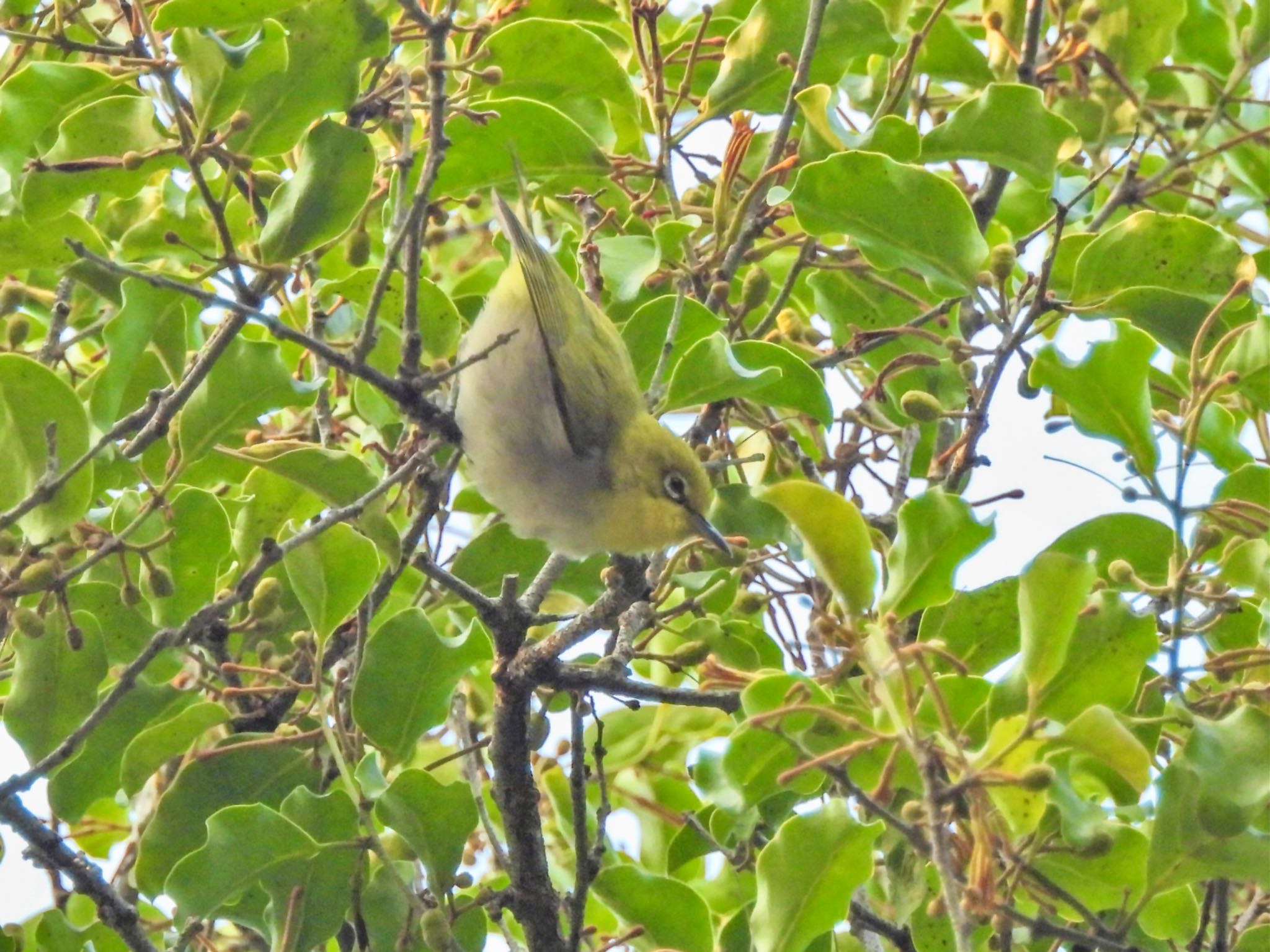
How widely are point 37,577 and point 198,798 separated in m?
0.49

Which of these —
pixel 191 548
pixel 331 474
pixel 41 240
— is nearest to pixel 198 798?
pixel 191 548

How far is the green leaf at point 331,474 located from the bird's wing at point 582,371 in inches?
41.6

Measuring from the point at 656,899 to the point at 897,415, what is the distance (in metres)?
1.29

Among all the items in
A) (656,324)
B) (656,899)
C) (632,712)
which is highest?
(656,324)

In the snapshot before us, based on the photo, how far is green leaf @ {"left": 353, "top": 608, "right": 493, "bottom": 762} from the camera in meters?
2.48

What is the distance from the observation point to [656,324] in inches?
114

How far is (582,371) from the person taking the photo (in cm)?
368

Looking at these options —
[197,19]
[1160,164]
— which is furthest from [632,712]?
[1160,164]

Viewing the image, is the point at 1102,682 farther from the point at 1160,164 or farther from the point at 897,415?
the point at 1160,164

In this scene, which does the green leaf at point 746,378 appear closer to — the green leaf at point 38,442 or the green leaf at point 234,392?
the green leaf at point 234,392

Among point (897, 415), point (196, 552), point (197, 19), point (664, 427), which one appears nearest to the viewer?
point (197, 19)

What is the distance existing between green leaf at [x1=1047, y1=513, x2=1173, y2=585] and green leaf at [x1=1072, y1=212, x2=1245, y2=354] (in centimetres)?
36

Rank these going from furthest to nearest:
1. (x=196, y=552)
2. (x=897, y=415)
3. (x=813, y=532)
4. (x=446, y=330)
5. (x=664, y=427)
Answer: (x=664, y=427) < (x=897, y=415) < (x=446, y=330) < (x=196, y=552) < (x=813, y=532)

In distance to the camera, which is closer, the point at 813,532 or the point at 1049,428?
the point at 813,532
